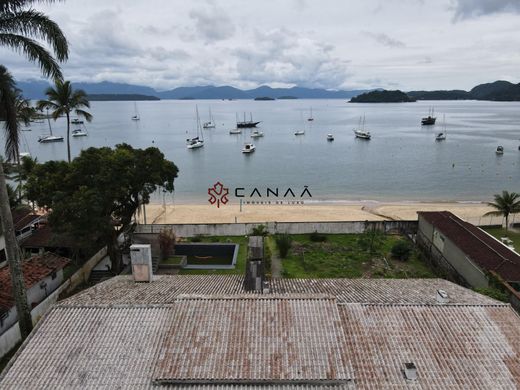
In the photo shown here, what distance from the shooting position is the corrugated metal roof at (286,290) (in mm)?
15180

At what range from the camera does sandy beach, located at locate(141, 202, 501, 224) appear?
139 ft

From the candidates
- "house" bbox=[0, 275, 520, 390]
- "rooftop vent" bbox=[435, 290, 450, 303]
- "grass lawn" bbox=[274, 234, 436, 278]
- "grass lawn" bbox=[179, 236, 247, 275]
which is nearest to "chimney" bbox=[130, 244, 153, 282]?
"house" bbox=[0, 275, 520, 390]

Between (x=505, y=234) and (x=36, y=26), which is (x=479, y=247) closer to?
(x=505, y=234)

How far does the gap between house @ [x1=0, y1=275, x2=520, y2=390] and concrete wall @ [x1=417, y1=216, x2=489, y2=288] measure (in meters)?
8.67

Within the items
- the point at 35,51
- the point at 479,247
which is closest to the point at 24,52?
the point at 35,51

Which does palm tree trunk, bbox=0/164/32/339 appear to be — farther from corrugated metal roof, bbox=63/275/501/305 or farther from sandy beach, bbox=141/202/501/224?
sandy beach, bbox=141/202/501/224

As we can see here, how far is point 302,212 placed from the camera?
151 ft

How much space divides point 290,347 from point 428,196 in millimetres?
51658

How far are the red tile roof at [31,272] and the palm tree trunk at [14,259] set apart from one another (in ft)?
7.35

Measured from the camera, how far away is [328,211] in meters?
46.7

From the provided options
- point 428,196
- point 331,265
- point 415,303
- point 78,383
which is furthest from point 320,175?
point 78,383

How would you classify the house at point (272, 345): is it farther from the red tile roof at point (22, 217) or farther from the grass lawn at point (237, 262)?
the red tile roof at point (22, 217)

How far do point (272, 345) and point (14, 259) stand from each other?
10810 millimetres

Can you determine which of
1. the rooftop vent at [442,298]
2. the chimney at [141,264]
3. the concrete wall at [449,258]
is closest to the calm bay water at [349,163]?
the concrete wall at [449,258]
